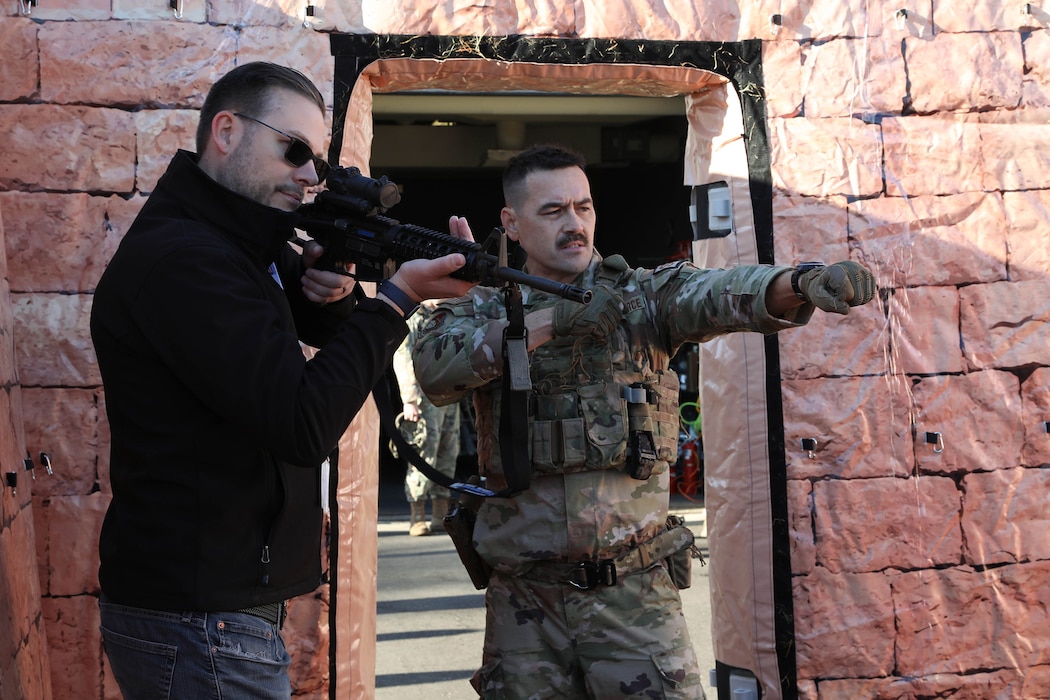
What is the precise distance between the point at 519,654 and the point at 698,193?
2029mm

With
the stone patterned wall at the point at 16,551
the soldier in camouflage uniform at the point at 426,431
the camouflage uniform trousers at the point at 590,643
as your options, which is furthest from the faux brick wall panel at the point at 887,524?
the soldier in camouflage uniform at the point at 426,431

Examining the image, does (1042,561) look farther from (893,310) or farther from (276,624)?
(276,624)

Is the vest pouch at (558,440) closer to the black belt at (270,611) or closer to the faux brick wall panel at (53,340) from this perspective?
the black belt at (270,611)

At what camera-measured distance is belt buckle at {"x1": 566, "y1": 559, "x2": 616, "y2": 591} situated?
2854 mm

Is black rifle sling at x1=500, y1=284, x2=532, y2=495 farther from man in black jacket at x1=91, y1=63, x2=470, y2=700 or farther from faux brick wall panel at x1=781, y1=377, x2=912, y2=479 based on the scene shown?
faux brick wall panel at x1=781, y1=377, x2=912, y2=479

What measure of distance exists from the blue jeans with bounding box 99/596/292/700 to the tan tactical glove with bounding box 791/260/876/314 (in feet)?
4.58

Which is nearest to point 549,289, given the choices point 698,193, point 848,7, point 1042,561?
point 698,193

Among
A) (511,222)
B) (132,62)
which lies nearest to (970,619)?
(511,222)

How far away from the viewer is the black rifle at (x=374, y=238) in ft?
6.95

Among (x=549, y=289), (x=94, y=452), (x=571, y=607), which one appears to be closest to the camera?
(x=549, y=289)

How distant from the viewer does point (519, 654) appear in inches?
114

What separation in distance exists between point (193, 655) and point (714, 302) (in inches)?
62.1

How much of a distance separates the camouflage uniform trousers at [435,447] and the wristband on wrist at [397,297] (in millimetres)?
5427

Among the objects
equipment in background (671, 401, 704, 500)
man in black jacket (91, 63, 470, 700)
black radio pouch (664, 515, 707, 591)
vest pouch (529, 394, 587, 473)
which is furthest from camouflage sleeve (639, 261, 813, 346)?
equipment in background (671, 401, 704, 500)
